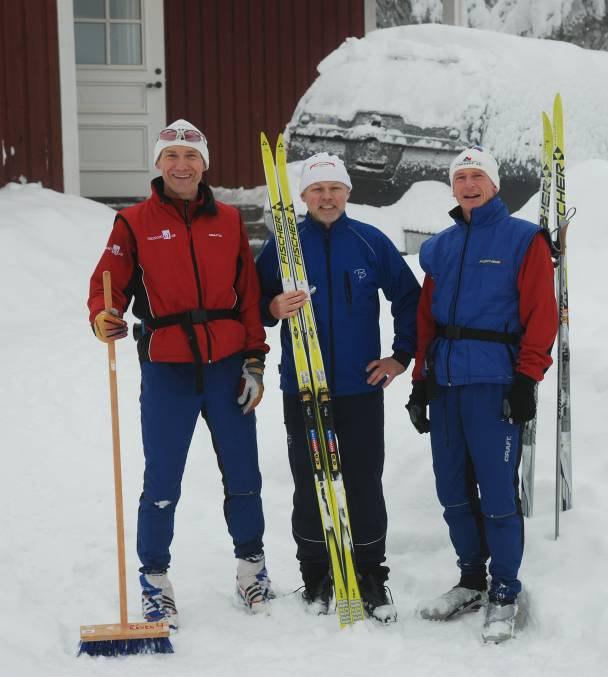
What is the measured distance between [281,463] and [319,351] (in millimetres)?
1687

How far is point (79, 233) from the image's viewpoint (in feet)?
27.7

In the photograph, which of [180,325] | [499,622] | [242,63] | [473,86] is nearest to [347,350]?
[180,325]

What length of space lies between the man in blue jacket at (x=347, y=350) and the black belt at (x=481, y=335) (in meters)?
0.28

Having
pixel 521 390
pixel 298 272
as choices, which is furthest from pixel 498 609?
pixel 298 272

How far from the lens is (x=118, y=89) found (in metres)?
9.94

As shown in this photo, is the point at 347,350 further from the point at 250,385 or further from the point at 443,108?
the point at 443,108

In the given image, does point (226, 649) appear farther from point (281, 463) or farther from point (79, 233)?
point (79, 233)

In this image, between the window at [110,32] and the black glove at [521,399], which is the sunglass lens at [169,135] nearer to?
the black glove at [521,399]

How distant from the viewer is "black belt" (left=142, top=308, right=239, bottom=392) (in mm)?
3414

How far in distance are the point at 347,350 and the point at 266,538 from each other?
1225mm

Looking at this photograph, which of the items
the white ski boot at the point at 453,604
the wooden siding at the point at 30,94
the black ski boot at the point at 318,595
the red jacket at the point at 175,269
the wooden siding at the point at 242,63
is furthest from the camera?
the wooden siding at the point at 242,63

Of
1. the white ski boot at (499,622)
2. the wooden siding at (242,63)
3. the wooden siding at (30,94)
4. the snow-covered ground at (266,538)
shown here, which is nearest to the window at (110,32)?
the wooden siding at (242,63)

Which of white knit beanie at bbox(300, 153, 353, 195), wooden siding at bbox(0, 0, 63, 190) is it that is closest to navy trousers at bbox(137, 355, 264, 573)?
white knit beanie at bbox(300, 153, 353, 195)

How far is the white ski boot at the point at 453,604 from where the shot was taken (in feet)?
11.6
